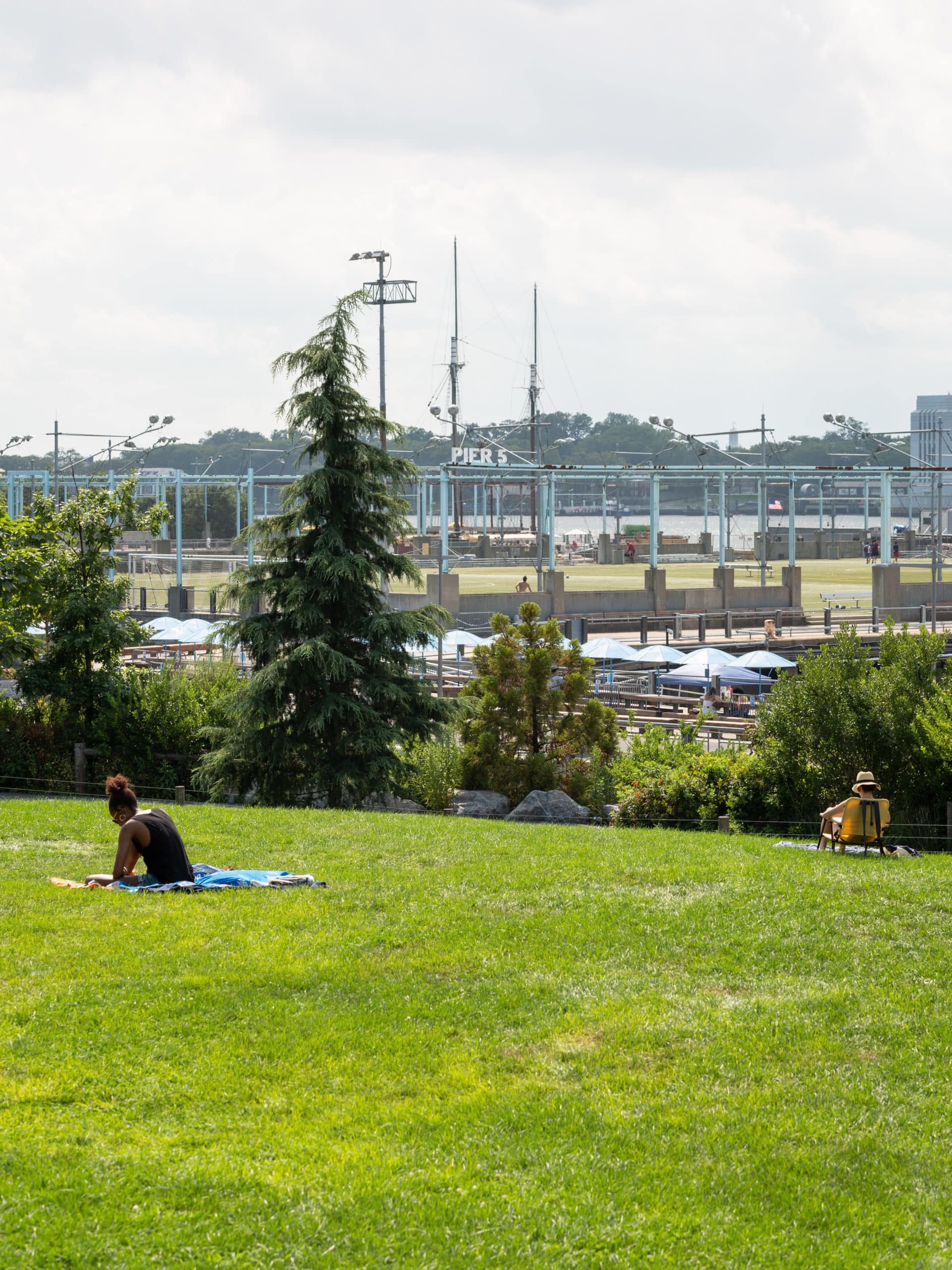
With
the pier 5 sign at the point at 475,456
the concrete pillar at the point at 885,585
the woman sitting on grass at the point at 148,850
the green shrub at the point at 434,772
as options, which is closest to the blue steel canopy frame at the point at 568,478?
the pier 5 sign at the point at 475,456

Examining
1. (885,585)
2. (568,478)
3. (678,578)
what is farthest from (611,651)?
(678,578)

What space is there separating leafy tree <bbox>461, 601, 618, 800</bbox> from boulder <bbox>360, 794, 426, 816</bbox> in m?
1.10

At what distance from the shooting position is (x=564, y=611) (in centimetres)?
4800

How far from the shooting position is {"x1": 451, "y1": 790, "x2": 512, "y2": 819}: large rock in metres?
17.5

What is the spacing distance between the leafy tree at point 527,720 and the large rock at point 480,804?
1.11ft

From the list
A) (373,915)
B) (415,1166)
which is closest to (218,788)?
(373,915)

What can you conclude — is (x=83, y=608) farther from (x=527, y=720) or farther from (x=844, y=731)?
(x=844, y=731)

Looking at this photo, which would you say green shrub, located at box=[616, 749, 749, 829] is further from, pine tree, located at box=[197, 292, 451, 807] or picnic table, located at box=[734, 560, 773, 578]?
picnic table, located at box=[734, 560, 773, 578]

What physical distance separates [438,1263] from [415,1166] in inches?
26.4

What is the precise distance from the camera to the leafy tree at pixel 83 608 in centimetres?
1955

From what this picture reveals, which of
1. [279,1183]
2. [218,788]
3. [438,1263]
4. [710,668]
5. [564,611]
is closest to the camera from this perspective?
[438,1263]

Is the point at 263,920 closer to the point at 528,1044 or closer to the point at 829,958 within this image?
the point at 528,1044

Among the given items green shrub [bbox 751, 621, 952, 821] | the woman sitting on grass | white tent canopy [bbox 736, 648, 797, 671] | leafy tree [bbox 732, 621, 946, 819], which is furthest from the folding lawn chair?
white tent canopy [bbox 736, 648, 797, 671]

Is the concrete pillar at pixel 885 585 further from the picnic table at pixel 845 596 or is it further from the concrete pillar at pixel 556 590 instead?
the concrete pillar at pixel 556 590
